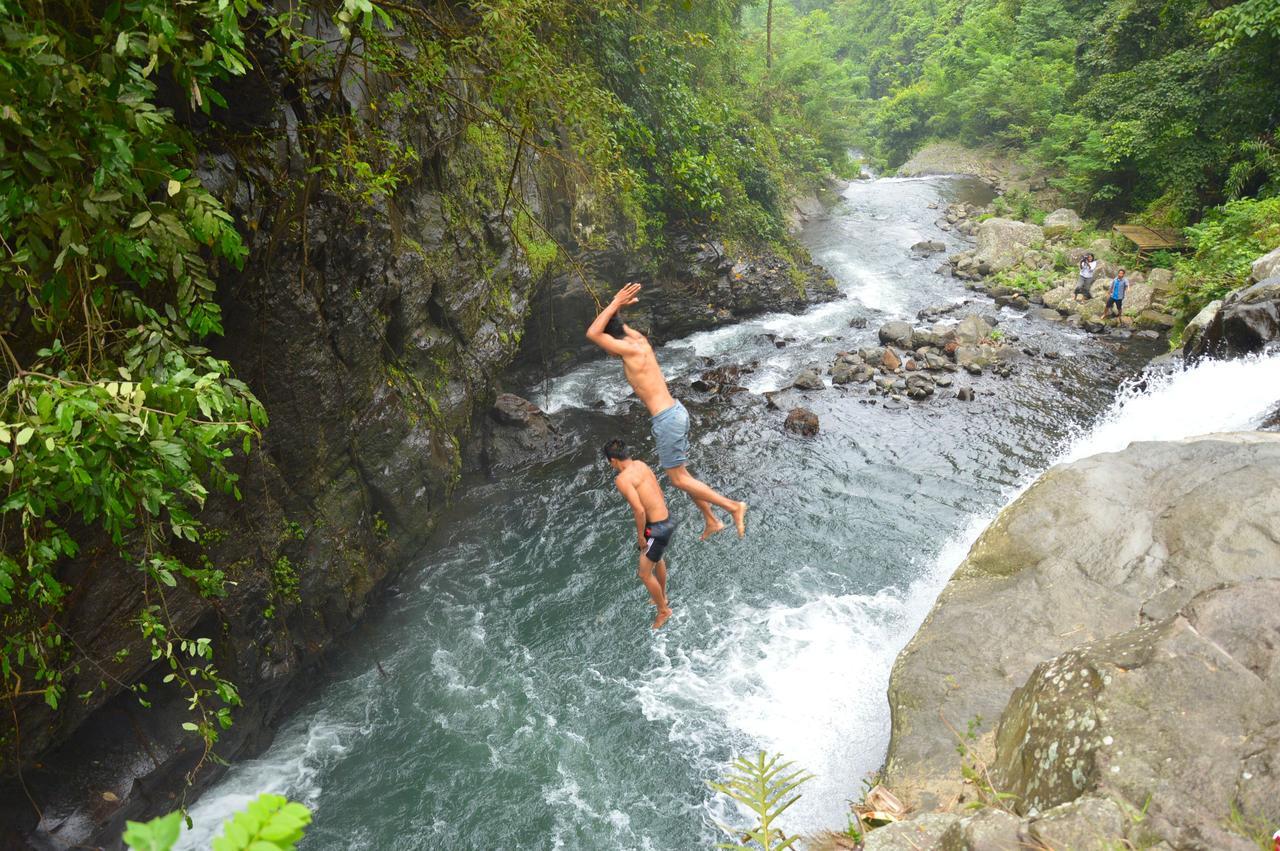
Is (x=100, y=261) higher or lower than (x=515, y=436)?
higher

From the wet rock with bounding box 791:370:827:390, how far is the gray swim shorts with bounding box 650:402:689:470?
375 inches

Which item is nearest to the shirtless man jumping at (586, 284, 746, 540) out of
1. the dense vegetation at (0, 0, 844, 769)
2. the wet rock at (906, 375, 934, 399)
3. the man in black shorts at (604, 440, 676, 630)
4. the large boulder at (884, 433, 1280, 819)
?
the man in black shorts at (604, 440, 676, 630)

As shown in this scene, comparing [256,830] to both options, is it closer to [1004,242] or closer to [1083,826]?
[1083,826]

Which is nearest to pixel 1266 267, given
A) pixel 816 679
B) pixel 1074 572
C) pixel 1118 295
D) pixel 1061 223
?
pixel 1118 295

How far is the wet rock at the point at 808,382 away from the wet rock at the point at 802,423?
155 cm

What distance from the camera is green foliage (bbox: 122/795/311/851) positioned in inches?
46.5

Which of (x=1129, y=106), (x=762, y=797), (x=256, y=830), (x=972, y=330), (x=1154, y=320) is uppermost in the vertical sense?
(x=1129, y=106)

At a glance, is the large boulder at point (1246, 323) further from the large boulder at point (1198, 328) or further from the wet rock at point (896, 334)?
the wet rock at point (896, 334)

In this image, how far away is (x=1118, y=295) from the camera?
55.4 feet

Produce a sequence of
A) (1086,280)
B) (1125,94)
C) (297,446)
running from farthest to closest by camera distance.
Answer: (1125,94) → (1086,280) → (297,446)

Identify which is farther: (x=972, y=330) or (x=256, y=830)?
(x=972, y=330)

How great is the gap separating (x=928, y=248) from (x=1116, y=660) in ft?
76.1

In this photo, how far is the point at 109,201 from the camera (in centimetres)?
349

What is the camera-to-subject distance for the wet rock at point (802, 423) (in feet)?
42.3
